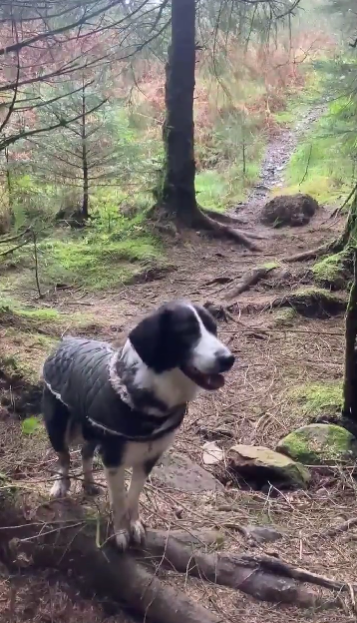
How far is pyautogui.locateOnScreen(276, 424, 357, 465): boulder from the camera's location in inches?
181

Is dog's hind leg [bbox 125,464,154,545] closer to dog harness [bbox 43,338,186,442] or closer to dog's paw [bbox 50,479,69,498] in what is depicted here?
dog harness [bbox 43,338,186,442]

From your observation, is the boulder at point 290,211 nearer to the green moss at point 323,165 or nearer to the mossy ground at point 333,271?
the green moss at point 323,165

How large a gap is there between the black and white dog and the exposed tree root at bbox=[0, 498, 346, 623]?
0.12m

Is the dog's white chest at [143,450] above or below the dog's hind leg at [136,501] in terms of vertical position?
above

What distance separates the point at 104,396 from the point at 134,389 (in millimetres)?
191

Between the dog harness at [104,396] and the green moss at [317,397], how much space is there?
249cm

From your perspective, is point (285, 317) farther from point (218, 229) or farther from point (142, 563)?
point (142, 563)

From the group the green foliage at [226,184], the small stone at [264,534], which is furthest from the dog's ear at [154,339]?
the green foliage at [226,184]

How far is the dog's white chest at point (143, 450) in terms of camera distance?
2.90 meters

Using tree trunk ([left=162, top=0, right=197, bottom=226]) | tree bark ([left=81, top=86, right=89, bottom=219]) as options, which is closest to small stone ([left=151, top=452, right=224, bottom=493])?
tree bark ([left=81, top=86, right=89, bottom=219])

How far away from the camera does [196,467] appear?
14.5 ft

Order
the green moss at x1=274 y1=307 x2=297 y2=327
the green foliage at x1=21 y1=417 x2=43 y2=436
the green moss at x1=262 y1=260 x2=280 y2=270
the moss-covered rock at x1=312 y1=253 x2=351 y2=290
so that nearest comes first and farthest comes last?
the green foliage at x1=21 y1=417 x2=43 y2=436, the green moss at x1=274 y1=307 x2=297 y2=327, the moss-covered rock at x1=312 y1=253 x2=351 y2=290, the green moss at x1=262 y1=260 x2=280 y2=270

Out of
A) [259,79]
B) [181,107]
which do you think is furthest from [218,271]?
[259,79]

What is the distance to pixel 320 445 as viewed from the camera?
4699 millimetres
